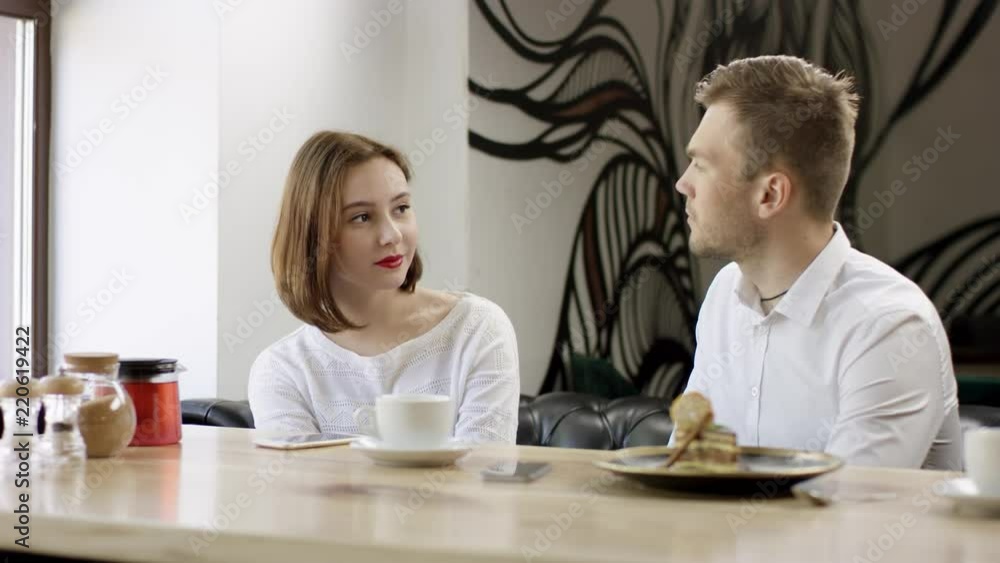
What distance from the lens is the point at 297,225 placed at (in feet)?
8.08

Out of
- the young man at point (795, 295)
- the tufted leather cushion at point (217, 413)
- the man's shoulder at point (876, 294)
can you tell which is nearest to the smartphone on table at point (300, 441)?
the young man at point (795, 295)

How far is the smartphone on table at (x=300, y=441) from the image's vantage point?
1.73 metres

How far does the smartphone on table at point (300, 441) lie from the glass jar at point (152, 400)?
0.44 ft

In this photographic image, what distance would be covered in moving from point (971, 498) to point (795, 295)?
2.86 ft

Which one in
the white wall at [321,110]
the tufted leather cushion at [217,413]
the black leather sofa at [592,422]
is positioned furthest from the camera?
the white wall at [321,110]

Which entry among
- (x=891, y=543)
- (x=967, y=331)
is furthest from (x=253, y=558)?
(x=967, y=331)

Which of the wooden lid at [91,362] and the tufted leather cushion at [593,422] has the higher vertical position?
the wooden lid at [91,362]

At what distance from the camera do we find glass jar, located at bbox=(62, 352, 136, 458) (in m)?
1.61

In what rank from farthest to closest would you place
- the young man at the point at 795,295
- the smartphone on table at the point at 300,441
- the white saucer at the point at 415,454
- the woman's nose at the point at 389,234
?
the woman's nose at the point at 389,234, the young man at the point at 795,295, the smartphone on table at the point at 300,441, the white saucer at the point at 415,454

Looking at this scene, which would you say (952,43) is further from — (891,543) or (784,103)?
(891,543)

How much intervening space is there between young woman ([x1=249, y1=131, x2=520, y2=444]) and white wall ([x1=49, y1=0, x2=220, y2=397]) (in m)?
1.02

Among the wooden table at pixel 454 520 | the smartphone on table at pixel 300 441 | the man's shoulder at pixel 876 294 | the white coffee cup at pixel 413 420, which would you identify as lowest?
the smartphone on table at pixel 300 441

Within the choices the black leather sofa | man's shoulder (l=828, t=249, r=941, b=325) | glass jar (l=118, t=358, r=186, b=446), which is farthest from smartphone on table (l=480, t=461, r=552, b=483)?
the black leather sofa

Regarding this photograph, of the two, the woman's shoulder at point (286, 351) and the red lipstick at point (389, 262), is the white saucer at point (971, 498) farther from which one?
the woman's shoulder at point (286, 351)
